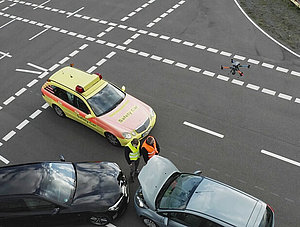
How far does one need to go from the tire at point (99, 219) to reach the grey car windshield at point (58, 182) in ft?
2.79

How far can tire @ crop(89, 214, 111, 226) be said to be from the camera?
970 centimetres

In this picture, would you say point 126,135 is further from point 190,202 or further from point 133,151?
point 190,202

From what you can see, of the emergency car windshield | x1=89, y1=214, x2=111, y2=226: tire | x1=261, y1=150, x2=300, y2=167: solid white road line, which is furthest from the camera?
the emergency car windshield

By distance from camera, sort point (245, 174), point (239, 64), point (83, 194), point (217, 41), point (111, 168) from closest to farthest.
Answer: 1. point (83, 194)
2. point (111, 168)
3. point (245, 174)
4. point (239, 64)
5. point (217, 41)

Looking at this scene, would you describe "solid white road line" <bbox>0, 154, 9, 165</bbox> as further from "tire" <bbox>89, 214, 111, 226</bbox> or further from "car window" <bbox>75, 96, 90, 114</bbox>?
"tire" <bbox>89, 214, 111, 226</bbox>

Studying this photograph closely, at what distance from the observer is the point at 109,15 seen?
68.0 feet

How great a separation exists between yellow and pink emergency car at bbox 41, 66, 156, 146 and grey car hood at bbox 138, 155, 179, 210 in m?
2.18

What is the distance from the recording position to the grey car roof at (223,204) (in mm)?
8430

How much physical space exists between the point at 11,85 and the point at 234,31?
11.4 meters

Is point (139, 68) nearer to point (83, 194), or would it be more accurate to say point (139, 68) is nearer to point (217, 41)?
point (217, 41)

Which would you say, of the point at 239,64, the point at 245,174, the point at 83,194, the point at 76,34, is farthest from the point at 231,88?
the point at 76,34

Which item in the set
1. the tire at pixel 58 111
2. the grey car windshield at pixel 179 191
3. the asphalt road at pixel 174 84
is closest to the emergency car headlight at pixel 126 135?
the asphalt road at pixel 174 84

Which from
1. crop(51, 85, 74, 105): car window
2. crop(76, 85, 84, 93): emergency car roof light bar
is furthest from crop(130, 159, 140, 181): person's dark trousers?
crop(51, 85, 74, 105): car window

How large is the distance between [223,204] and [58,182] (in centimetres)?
457
